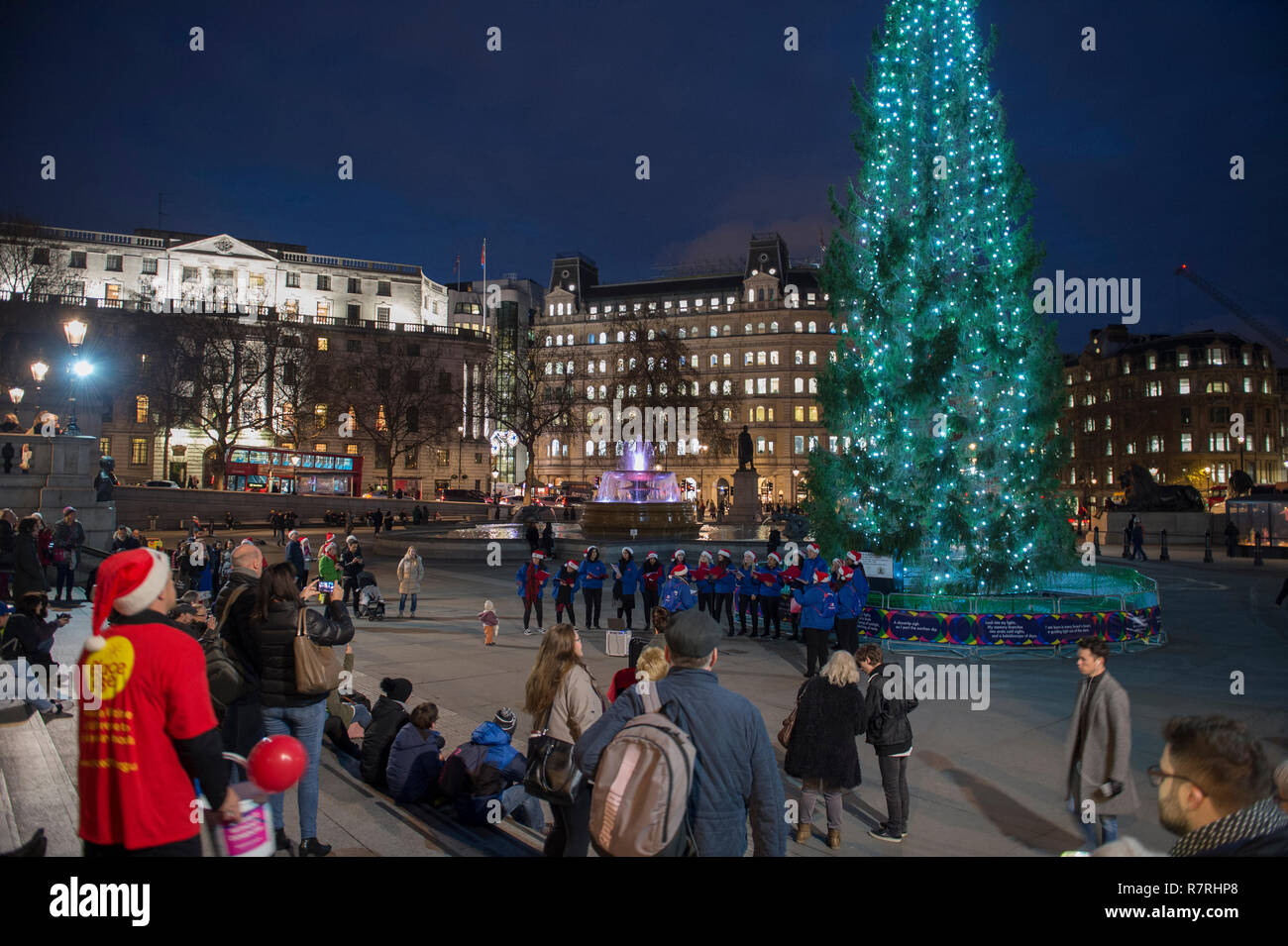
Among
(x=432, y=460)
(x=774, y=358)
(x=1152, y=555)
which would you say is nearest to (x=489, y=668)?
(x=1152, y=555)

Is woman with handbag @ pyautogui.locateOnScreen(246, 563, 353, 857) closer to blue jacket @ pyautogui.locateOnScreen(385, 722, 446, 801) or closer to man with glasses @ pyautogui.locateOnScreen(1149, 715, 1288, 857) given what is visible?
blue jacket @ pyautogui.locateOnScreen(385, 722, 446, 801)

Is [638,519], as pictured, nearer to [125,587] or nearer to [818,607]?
[818,607]

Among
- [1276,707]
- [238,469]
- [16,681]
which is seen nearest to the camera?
[16,681]

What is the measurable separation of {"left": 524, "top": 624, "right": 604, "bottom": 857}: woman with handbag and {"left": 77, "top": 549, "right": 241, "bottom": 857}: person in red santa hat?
190 cm

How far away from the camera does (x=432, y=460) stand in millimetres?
76562

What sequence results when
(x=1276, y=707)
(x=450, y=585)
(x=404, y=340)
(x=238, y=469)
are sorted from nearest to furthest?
(x=1276, y=707) < (x=450, y=585) < (x=238, y=469) < (x=404, y=340)

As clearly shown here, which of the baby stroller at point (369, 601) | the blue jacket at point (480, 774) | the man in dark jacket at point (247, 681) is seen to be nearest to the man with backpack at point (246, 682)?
the man in dark jacket at point (247, 681)

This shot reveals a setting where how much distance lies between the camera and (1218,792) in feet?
9.31

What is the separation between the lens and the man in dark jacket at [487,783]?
5812 mm

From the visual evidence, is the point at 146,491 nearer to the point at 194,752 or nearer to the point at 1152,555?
the point at 194,752

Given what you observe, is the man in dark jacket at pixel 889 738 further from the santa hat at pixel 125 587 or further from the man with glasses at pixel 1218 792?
the santa hat at pixel 125 587

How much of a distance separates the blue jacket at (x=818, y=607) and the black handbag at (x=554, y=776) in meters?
7.16

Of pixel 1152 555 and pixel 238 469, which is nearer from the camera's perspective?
pixel 1152 555

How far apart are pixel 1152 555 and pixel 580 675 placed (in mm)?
38373
